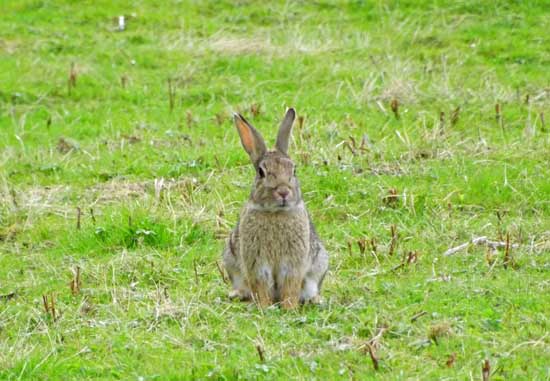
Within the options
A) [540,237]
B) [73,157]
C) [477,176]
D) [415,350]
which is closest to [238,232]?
[415,350]

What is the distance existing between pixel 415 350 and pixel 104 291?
2446mm

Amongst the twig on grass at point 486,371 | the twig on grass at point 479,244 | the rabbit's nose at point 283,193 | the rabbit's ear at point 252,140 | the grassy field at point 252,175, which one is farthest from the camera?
the twig on grass at point 479,244

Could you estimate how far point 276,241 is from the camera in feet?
26.1

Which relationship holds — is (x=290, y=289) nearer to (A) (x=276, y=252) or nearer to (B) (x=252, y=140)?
(A) (x=276, y=252)

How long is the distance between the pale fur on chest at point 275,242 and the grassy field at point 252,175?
29cm

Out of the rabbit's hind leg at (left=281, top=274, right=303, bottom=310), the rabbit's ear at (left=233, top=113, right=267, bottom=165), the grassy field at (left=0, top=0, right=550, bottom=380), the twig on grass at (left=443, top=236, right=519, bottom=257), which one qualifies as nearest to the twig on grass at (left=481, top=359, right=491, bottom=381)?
the grassy field at (left=0, top=0, right=550, bottom=380)

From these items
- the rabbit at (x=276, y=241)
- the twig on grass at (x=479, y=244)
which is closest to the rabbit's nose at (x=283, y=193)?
the rabbit at (x=276, y=241)

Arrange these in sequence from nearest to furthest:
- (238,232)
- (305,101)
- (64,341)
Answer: (64,341) < (238,232) < (305,101)

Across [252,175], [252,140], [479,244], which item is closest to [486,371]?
[252,140]

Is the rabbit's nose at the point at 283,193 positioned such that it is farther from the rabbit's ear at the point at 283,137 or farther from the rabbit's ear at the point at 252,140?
the rabbit's ear at the point at 283,137

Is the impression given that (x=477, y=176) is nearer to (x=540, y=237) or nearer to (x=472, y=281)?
(x=540, y=237)

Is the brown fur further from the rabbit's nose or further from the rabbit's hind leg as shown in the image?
the rabbit's nose

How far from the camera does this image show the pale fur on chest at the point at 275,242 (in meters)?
7.95

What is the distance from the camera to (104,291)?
338 inches
